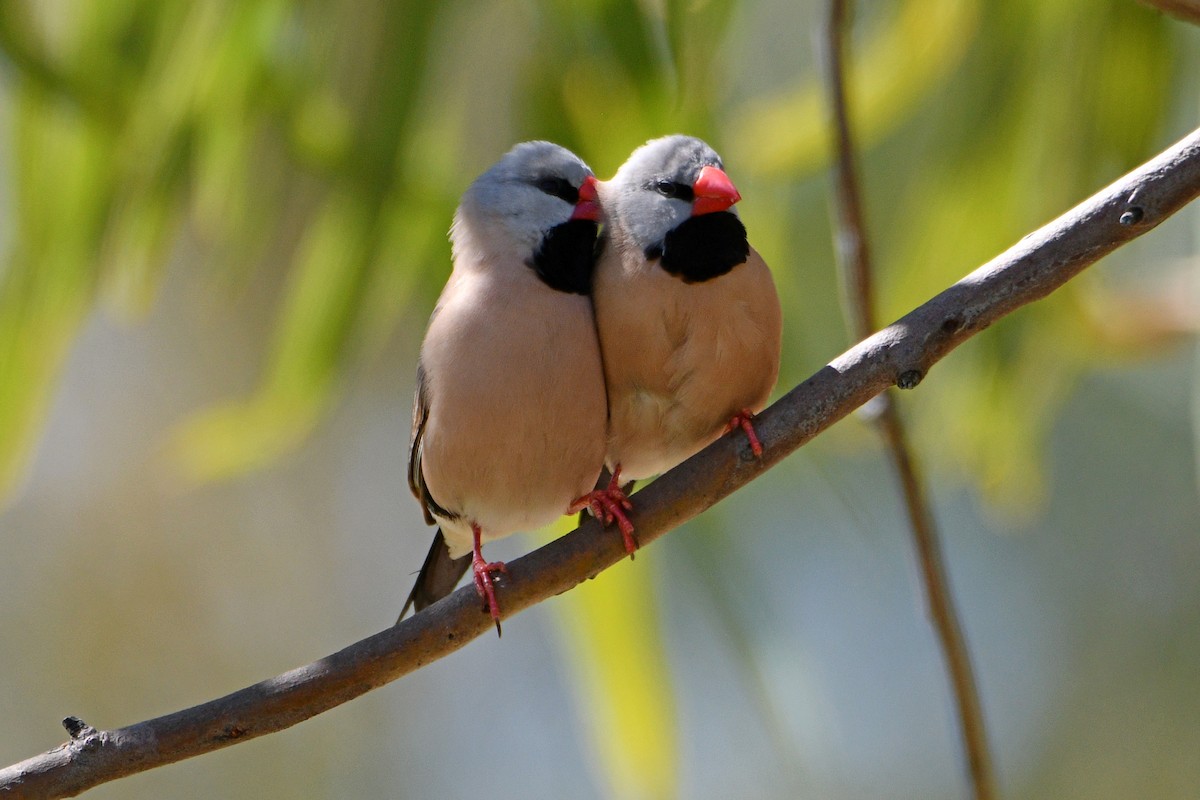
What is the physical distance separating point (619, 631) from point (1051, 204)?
133 cm

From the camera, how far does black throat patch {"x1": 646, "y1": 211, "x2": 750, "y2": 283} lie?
7.74ft

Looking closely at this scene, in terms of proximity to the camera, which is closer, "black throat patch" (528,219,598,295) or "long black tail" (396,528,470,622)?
"black throat patch" (528,219,598,295)

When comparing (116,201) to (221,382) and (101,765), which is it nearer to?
(101,765)

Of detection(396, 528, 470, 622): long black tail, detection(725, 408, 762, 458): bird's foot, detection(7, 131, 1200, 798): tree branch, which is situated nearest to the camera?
detection(7, 131, 1200, 798): tree branch

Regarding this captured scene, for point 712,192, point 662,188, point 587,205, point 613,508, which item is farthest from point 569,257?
point 613,508

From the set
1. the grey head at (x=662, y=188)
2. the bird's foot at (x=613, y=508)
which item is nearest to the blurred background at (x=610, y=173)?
the grey head at (x=662, y=188)

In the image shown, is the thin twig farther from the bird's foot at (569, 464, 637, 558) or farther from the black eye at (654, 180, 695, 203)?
the bird's foot at (569, 464, 637, 558)

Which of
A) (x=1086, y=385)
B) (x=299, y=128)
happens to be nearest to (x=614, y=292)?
(x=299, y=128)

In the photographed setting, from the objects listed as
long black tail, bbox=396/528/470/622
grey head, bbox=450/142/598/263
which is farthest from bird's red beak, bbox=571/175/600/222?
long black tail, bbox=396/528/470/622

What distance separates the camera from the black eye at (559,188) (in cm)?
252

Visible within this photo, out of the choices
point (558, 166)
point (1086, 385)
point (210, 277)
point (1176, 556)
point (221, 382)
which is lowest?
point (558, 166)

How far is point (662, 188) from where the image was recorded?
94.9 inches

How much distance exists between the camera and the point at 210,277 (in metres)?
3.10

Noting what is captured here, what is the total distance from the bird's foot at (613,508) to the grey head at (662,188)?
0.47 meters
